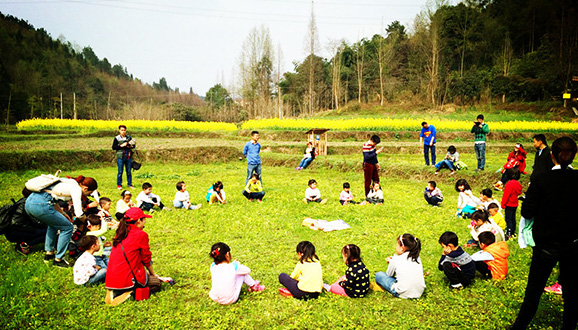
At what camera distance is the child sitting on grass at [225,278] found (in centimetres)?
548

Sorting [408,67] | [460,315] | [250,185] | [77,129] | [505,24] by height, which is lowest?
[460,315]

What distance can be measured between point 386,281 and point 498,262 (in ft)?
7.06

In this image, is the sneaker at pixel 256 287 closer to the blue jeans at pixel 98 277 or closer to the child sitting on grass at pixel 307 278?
the child sitting on grass at pixel 307 278

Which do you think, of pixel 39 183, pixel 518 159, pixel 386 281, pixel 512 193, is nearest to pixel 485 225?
pixel 512 193

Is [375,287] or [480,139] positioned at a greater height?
[480,139]

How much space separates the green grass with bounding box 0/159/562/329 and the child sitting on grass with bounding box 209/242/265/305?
154 millimetres

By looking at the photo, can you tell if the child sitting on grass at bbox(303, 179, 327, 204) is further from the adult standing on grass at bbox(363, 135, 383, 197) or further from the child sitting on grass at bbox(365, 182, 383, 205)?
the adult standing on grass at bbox(363, 135, 383, 197)

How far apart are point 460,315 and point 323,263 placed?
263cm

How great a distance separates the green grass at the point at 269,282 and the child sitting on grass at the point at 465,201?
38 centimetres

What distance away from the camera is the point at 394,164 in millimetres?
17938

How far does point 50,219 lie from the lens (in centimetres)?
646

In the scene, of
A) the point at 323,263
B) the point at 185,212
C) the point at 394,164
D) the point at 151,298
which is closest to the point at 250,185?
the point at 185,212

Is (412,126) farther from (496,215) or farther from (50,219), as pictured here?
(50,219)

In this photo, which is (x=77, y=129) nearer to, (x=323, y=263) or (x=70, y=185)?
(x=70, y=185)
